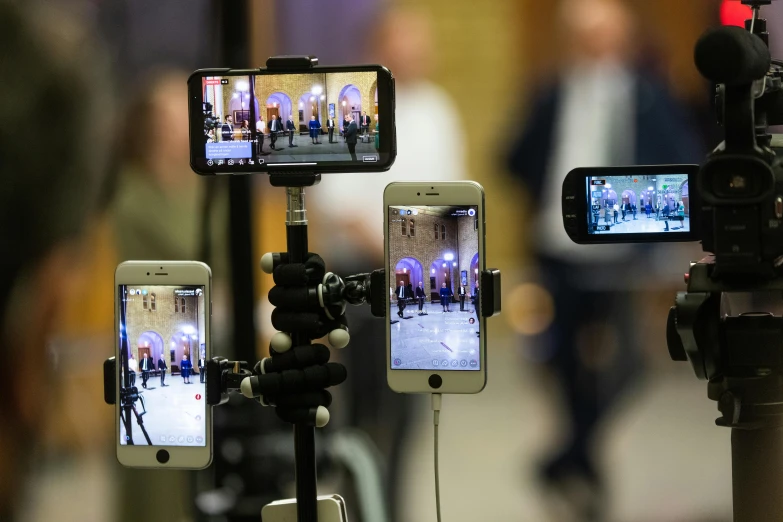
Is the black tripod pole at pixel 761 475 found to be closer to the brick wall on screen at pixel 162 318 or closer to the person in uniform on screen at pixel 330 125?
the person in uniform on screen at pixel 330 125

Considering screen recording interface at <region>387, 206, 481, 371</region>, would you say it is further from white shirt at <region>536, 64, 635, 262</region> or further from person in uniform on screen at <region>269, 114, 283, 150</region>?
white shirt at <region>536, 64, 635, 262</region>

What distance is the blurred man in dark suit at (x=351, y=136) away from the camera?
1780 mm

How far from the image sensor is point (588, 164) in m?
2.35

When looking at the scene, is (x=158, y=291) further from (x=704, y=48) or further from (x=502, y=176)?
(x=704, y=48)

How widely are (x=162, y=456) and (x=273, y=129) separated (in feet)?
2.18

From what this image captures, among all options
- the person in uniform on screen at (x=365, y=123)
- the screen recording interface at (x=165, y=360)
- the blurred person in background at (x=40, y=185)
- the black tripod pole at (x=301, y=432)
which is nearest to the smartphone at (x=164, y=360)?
the screen recording interface at (x=165, y=360)

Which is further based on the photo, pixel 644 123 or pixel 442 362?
pixel 644 123

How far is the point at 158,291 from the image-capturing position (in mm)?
1879

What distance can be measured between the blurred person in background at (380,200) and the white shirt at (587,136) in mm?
232

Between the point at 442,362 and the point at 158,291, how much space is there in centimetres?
56

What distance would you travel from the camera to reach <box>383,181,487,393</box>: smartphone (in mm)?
1821

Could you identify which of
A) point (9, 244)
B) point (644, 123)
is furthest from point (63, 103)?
point (644, 123)

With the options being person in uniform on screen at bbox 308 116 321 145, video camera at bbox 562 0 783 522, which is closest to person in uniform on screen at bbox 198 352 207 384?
person in uniform on screen at bbox 308 116 321 145

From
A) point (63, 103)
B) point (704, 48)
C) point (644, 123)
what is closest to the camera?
point (704, 48)
